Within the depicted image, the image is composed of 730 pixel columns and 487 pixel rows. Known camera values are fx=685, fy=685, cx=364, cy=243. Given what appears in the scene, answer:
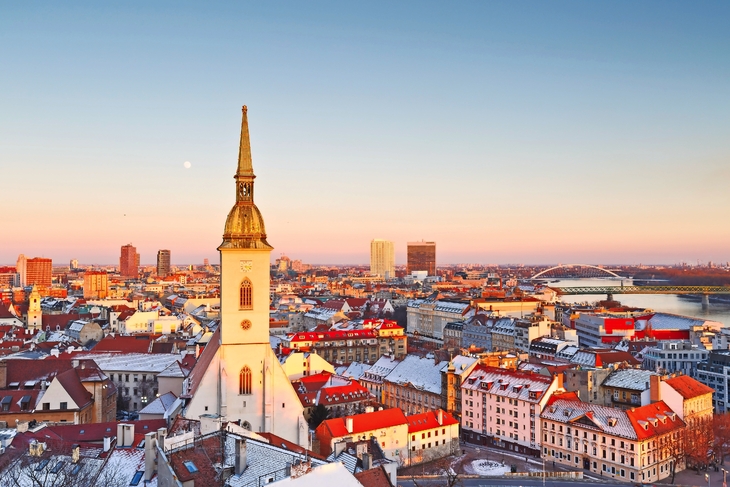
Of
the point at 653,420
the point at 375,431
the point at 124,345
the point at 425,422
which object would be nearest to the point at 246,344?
the point at 375,431

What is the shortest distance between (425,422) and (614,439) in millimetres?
12871

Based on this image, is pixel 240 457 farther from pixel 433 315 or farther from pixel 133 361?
pixel 433 315

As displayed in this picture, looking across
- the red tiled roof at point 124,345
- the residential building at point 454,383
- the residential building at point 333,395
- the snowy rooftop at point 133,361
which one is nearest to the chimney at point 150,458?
the residential building at point 333,395

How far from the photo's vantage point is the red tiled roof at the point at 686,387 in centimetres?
5312

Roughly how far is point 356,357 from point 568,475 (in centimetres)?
4965

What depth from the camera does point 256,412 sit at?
36969mm

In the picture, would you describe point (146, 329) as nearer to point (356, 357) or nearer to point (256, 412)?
point (356, 357)

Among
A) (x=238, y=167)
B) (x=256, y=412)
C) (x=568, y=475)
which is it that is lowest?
(x=568, y=475)

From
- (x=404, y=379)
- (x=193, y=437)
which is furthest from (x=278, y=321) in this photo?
(x=193, y=437)

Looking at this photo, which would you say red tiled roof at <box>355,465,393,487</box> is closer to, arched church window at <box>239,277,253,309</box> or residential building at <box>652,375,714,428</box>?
arched church window at <box>239,277,253,309</box>

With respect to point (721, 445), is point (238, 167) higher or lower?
higher

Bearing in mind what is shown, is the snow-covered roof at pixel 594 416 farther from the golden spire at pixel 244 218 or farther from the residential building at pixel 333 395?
the golden spire at pixel 244 218

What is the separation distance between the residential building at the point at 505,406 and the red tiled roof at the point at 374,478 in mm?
30371

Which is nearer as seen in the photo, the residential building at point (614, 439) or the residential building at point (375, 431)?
the residential building at point (375, 431)
